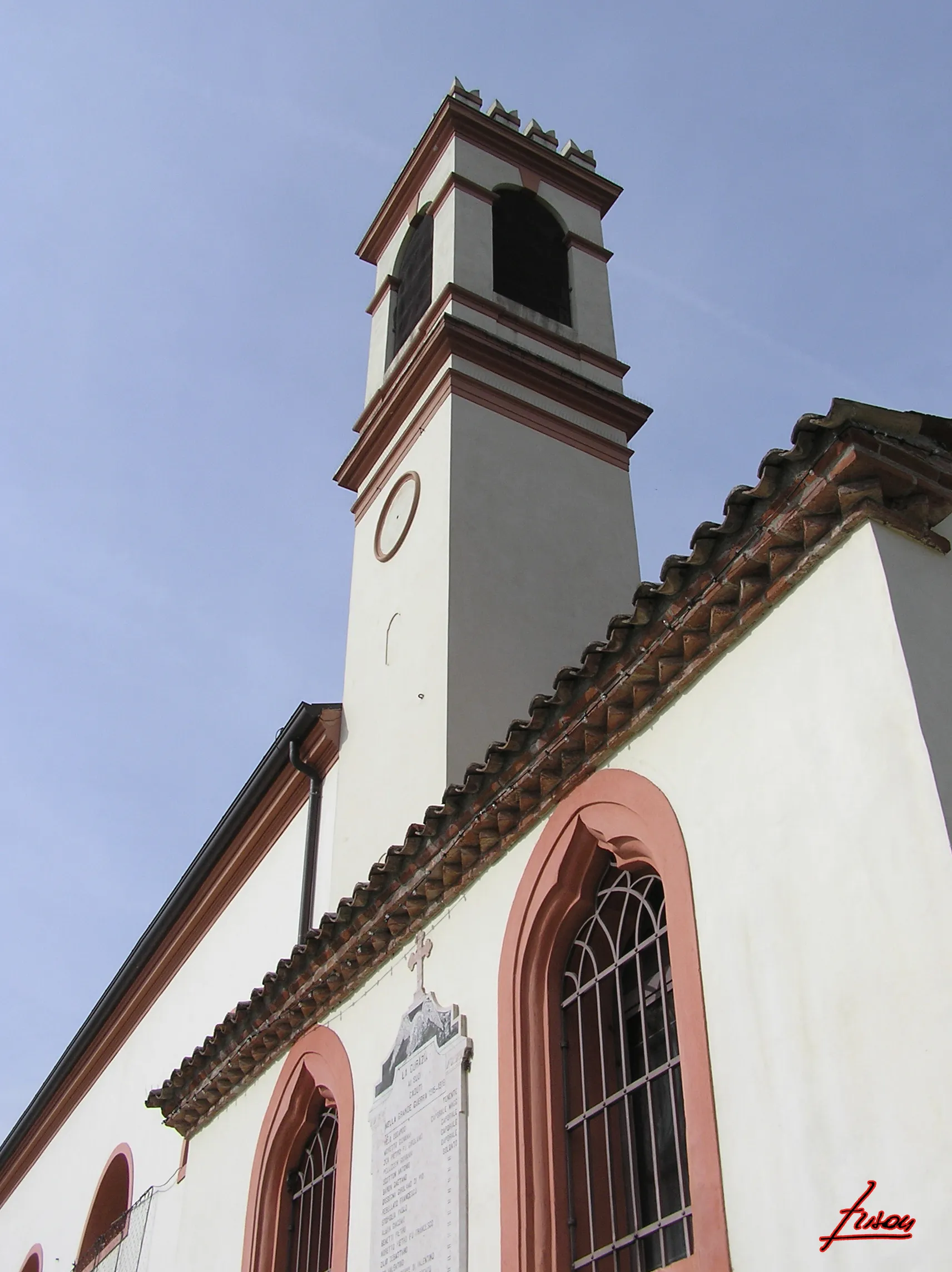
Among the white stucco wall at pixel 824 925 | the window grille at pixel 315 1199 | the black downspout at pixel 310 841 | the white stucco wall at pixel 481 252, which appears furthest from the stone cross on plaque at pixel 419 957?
the white stucco wall at pixel 481 252

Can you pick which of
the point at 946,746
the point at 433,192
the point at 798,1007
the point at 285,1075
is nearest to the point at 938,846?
Answer: the point at 946,746

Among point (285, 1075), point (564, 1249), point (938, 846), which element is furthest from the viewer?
point (285, 1075)

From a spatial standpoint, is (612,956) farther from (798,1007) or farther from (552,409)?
(552,409)

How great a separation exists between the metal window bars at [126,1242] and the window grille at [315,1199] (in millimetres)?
3799

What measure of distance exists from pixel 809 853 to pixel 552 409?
802 centimetres

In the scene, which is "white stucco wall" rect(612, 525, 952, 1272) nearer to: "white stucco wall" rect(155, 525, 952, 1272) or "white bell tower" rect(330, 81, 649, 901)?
"white stucco wall" rect(155, 525, 952, 1272)

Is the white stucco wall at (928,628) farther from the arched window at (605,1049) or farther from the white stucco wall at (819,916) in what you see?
the arched window at (605,1049)

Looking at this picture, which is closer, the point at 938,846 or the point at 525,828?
the point at 938,846

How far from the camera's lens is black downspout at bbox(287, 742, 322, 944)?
11273 millimetres

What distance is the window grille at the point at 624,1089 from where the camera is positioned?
5.25 m

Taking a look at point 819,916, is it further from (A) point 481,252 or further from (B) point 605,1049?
(A) point 481,252

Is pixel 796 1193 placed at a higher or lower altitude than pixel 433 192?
lower

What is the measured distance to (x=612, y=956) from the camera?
235 inches

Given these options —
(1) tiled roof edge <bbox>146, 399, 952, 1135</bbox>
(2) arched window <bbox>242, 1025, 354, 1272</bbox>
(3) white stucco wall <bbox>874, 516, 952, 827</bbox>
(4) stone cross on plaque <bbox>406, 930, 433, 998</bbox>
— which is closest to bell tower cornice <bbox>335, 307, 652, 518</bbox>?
(1) tiled roof edge <bbox>146, 399, 952, 1135</bbox>
